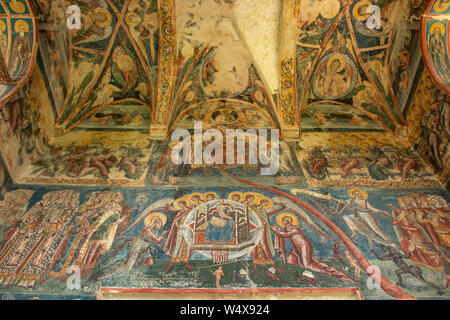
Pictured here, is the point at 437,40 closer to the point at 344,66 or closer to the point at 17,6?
the point at 344,66

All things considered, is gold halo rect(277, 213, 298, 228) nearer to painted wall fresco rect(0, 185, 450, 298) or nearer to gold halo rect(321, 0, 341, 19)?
painted wall fresco rect(0, 185, 450, 298)

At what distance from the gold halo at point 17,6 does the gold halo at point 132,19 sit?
76.4 inches

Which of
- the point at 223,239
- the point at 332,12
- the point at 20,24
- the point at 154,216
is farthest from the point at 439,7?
the point at 20,24

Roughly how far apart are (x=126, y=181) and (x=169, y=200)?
36.4 inches

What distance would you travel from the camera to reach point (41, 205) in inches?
271

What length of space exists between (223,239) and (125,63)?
15.4ft

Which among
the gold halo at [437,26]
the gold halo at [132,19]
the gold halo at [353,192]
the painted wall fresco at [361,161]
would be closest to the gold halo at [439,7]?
the gold halo at [437,26]

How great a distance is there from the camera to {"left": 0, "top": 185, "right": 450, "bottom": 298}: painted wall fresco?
229 inches

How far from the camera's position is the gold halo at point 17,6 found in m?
7.50

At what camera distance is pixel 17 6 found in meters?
7.55

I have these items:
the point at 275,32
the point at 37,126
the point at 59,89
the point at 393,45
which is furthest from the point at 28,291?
the point at 393,45

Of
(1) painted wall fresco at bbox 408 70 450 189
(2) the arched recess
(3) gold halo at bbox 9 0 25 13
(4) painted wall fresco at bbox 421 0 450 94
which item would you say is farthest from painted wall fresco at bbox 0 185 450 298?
(3) gold halo at bbox 9 0 25 13

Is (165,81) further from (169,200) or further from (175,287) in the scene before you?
(175,287)

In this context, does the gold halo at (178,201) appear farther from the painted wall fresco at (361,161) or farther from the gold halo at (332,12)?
the gold halo at (332,12)
